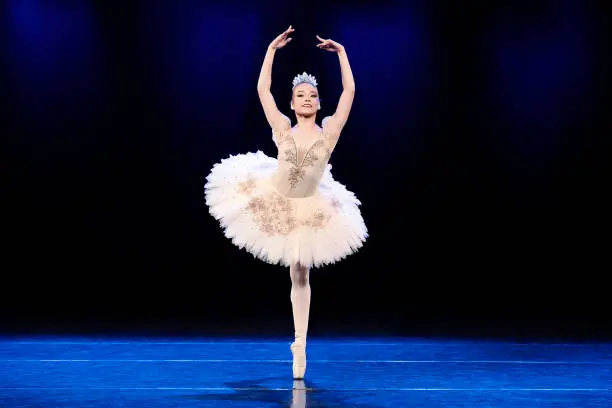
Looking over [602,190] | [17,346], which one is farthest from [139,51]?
[602,190]

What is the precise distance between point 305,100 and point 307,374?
3.63 ft

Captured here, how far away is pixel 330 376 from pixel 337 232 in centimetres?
58

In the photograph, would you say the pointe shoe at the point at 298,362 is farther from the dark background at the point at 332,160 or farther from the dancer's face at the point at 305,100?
the dark background at the point at 332,160

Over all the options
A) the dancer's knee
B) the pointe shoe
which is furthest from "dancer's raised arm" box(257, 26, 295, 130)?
the pointe shoe

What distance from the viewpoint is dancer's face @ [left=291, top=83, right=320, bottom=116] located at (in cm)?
341

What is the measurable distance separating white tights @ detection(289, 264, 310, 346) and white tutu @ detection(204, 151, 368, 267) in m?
0.10

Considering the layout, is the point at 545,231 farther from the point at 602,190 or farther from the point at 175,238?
the point at 175,238

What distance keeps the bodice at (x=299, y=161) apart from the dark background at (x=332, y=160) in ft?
5.32

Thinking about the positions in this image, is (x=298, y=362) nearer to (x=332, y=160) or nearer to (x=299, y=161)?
(x=299, y=161)

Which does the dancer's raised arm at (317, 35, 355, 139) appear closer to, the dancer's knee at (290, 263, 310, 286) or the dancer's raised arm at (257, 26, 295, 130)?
the dancer's raised arm at (257, 26, 295, 130)

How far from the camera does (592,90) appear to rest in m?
5.02

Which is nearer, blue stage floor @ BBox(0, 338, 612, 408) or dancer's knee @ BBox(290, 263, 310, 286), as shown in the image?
blue stage floor @ BBox(0, 338, 612, 408)

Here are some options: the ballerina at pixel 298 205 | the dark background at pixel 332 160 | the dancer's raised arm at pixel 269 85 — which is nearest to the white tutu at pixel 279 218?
the ballerina at pixel 298 205

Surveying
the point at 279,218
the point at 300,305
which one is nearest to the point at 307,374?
the point at 300,305
